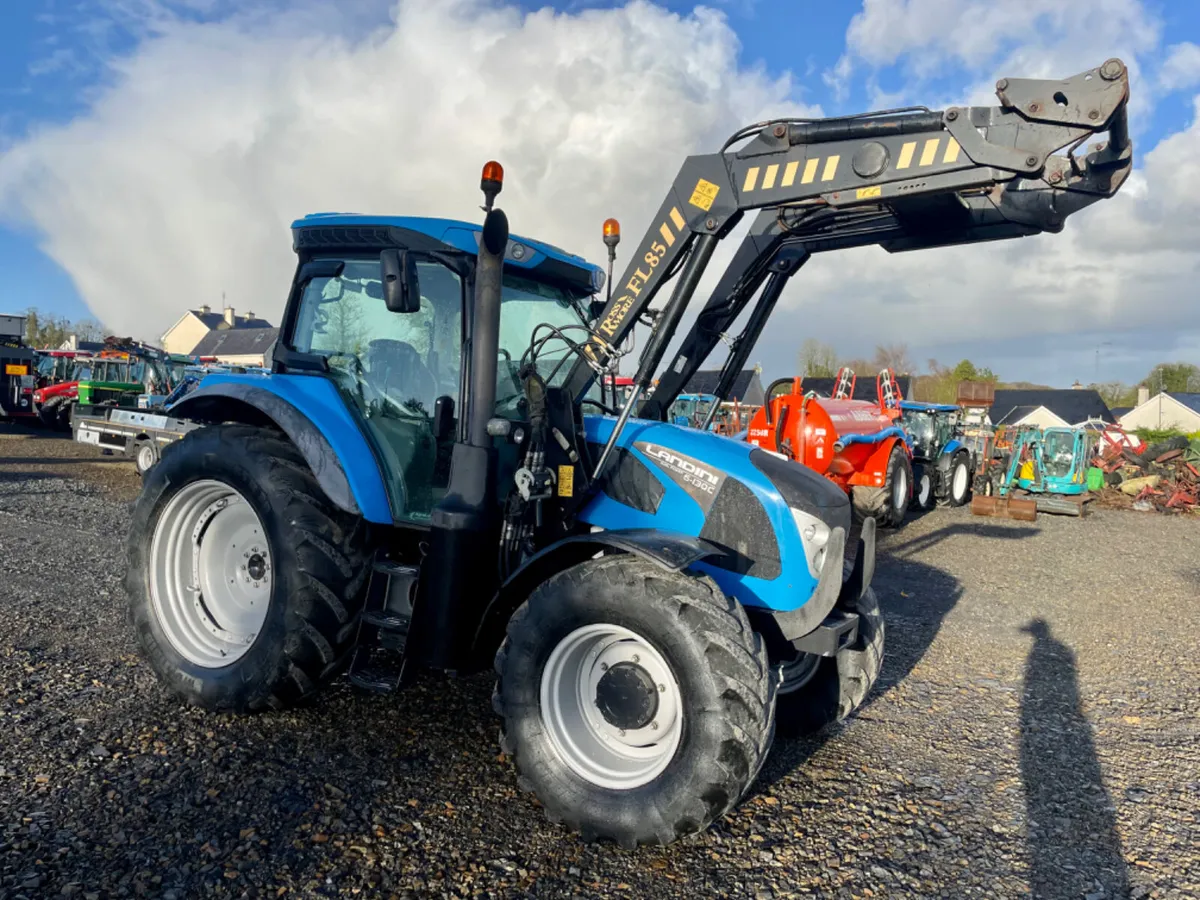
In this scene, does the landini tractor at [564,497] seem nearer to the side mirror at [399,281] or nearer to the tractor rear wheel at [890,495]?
the side mirror at [399,281]

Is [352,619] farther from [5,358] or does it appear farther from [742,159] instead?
[5,358]

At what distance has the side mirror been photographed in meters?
3.26

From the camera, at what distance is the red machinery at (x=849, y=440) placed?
9.38 metres

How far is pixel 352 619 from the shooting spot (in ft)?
11.9

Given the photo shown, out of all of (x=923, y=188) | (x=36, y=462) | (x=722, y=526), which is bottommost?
(x=36, y=462)

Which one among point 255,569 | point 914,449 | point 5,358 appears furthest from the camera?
point 5,358

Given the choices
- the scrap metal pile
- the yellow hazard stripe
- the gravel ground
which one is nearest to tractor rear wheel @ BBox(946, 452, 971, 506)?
the scrap metal pile

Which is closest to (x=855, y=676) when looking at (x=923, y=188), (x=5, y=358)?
(x=923, y=188)

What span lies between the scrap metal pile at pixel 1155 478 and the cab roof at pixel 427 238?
59.1 feet

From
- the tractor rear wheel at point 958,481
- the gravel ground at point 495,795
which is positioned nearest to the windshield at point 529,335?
the gravel ground at point 495,795

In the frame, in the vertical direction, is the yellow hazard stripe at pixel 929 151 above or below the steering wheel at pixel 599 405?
above

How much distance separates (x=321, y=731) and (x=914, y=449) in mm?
14208

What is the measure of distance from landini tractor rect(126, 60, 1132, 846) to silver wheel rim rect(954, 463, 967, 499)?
44.2ft

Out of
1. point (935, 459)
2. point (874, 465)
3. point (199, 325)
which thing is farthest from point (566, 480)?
point (199, 325)
